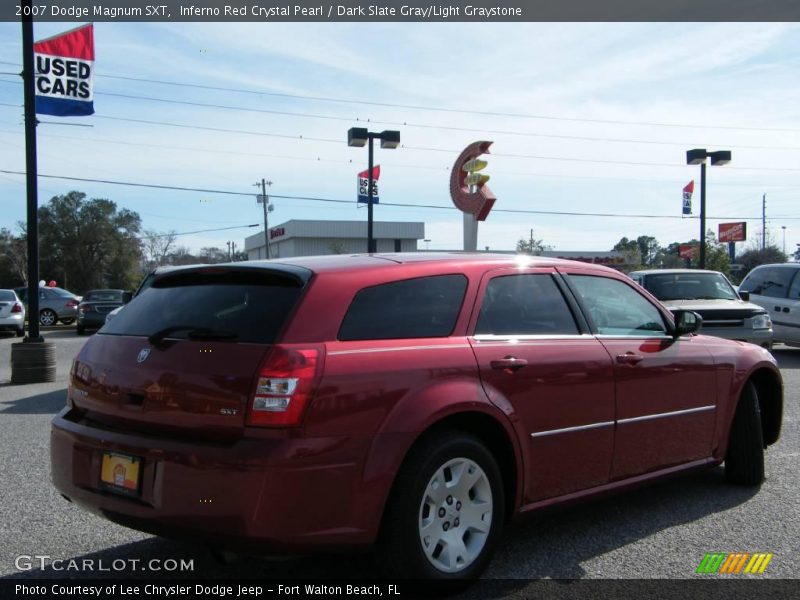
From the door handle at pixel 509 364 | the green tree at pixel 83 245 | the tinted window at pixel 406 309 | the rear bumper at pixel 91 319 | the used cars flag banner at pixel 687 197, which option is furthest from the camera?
the green tree at pixel 83 245

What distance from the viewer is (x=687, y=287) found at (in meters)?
12.9

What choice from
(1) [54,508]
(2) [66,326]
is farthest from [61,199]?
(1) [54,508]

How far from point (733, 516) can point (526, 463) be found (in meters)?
1.79

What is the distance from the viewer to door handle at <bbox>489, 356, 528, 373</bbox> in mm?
3866

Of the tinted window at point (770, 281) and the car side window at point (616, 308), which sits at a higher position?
the car side window at point (616, 308)

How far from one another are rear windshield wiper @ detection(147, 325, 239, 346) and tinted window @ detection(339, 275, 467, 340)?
0.52m

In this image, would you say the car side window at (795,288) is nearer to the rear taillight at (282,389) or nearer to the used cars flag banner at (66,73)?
the used cars flag banner at (66,73)

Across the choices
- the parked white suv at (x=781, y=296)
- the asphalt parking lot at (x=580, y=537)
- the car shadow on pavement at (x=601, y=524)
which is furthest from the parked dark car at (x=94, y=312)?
the car shadow on pavement at (x=601, y=524)

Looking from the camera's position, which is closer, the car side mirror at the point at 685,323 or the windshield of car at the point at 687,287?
the car side mirror at the point at 685,323

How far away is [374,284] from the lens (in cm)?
372

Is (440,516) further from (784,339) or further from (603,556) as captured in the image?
(784,339)

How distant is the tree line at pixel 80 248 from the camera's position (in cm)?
6881

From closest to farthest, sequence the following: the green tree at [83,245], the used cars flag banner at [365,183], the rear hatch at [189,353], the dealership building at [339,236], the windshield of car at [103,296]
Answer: the rear hatch at [189,353] < the windshield of car at [103,296] < the used cars flag banner at [365,183] < the dealership building at [339,236] < the green tree at [83,245]

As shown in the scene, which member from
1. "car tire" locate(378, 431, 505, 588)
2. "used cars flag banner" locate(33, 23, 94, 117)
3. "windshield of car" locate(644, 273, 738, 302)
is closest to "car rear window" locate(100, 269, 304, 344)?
"car tire" locate(378, 431, 505, 588)
